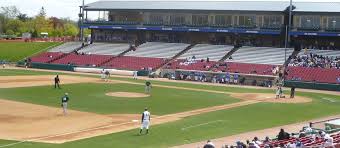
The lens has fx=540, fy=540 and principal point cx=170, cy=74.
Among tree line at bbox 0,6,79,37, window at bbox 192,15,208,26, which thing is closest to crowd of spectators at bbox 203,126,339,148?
window at bbox 192,15,208,26

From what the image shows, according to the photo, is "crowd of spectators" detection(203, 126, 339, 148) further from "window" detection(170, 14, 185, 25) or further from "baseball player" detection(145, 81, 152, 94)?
"window" detection(170, 14, 185, 25)

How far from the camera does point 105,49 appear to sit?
9062cm

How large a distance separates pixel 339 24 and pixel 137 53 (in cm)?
3094

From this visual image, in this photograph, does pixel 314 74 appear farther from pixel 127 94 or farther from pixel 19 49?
pixel 19 49

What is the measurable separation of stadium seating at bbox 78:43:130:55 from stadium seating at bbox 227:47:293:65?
66.2 feet

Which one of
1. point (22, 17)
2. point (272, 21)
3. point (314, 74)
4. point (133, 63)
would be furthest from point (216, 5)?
point (22, 17)

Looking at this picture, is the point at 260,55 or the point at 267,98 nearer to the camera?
the point at 267,98

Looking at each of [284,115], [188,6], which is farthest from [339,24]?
[284,115]

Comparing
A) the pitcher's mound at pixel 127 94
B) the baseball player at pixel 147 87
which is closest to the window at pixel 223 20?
the baseball player at pixel 147 87

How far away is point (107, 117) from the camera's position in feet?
121

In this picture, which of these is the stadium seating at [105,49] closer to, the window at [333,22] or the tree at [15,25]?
the window at [333,22]

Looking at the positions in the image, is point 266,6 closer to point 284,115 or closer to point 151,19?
point 151,19

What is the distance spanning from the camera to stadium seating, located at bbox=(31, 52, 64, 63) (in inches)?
3466

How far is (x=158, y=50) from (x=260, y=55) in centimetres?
1691
